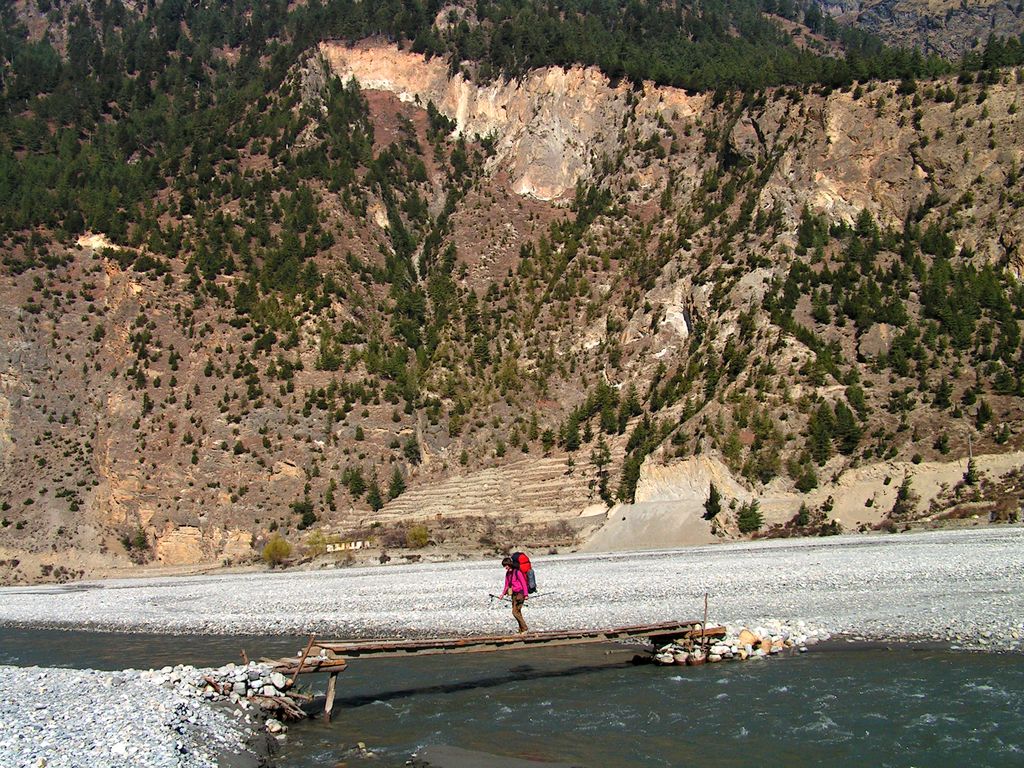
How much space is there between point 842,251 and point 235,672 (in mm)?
52313

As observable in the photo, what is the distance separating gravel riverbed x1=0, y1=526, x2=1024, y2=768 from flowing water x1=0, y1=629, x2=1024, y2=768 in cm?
206

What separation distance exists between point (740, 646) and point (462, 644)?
234 inches

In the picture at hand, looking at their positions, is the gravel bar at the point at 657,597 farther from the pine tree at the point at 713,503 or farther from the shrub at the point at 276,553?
the shrub at the point at 276,553

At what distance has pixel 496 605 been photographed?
1108 inches

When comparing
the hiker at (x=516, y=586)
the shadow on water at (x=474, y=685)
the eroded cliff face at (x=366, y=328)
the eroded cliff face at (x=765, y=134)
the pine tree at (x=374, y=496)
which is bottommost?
the shadow on water at (x=474, y=685)

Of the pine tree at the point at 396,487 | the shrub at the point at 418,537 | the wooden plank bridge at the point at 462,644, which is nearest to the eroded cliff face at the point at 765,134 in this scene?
the pine tree at the point at 396,487

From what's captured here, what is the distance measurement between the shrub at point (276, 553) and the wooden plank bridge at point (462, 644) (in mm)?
37572

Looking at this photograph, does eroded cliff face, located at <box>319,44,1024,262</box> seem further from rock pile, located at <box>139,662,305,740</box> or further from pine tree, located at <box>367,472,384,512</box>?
rock pile, located at <box>139,662,305,740</box>

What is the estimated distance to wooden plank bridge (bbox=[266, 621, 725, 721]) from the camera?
55.5 ft

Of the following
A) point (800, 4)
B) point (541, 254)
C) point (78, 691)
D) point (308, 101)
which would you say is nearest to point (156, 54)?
point (308, 101)

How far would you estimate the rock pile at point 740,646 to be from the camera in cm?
1852

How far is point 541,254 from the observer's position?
78312 millimetres

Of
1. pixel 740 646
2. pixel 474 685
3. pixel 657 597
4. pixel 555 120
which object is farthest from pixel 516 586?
pixel 555 120

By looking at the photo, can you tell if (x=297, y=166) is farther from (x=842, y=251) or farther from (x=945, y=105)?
(x=945, y=105)
